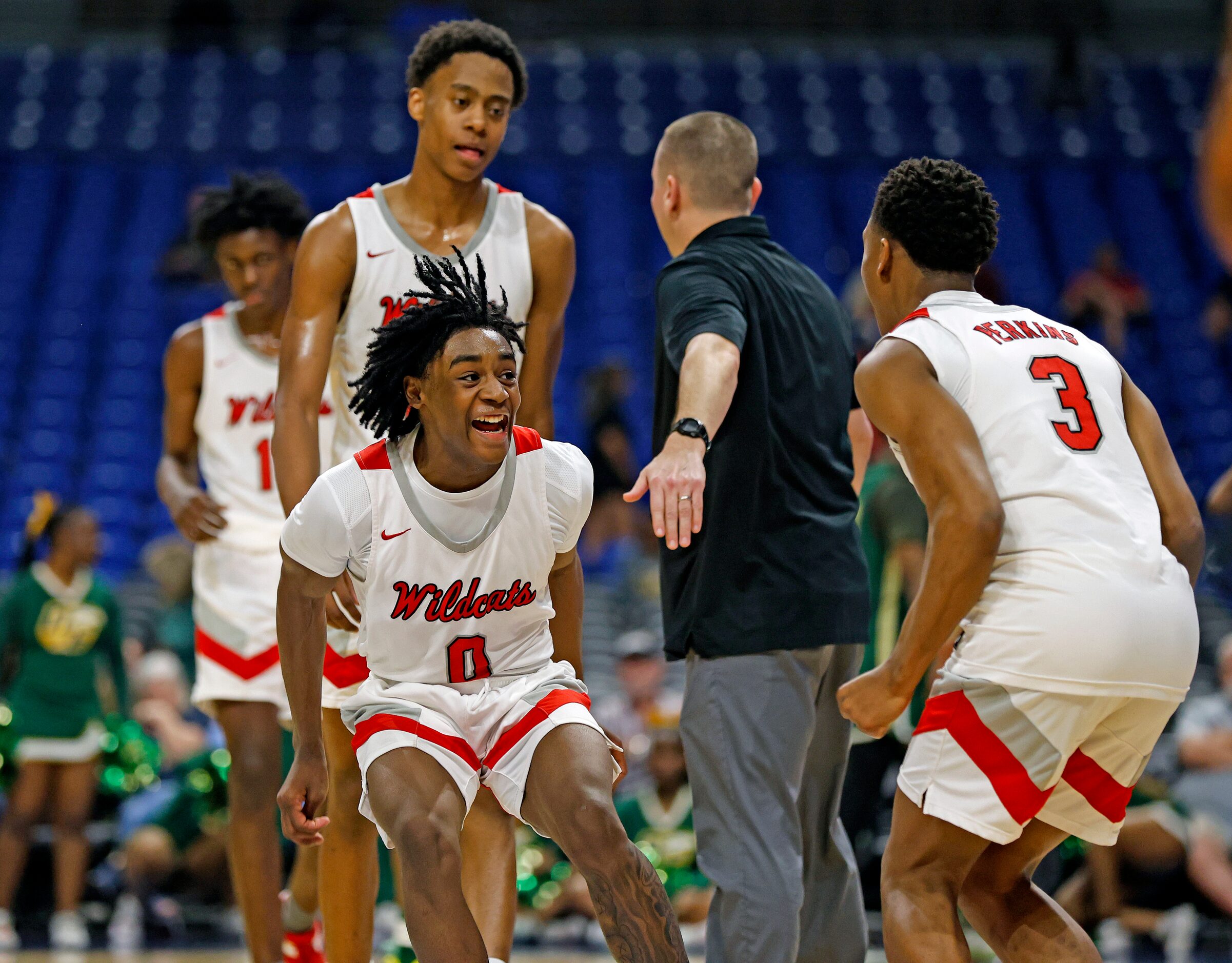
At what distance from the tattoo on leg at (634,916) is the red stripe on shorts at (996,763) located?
75cm

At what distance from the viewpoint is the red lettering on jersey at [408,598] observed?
3602 millimetres

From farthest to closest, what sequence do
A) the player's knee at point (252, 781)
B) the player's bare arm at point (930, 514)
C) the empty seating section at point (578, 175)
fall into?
the empty seating section at point (578, 175), the player's knee at point (252, 781), the player's bare arm at point (930, 514)

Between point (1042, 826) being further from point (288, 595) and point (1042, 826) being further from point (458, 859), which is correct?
point (288, 595)

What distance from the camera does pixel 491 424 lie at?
3.62 m

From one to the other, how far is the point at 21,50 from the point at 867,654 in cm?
1385

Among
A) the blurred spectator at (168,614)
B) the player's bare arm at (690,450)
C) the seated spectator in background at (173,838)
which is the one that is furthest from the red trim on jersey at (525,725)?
the blurred spectator at (168,614)

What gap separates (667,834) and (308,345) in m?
3.82

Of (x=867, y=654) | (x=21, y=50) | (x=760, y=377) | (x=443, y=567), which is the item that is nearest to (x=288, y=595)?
(x=443, y=567)

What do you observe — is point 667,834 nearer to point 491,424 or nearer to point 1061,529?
point 491,424

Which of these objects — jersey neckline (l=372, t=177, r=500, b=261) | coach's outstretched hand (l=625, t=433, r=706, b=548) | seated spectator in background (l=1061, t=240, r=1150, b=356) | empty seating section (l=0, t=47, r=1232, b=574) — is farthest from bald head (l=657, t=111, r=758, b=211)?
seated spectator in background (l=1061, t=240, r=1150, b=356)

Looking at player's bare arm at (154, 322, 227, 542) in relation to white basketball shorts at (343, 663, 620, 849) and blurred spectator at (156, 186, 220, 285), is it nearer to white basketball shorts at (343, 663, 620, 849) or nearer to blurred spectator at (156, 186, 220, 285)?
white basketball shorts at (343, 663, 620, 849)

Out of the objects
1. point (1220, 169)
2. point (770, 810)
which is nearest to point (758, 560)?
point (770, 810)

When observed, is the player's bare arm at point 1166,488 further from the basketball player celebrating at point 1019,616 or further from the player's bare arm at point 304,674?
the player's bare arm at point 304,674

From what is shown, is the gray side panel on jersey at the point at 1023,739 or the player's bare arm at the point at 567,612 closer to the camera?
the gray side panel on jersey at the point at 1023,739
